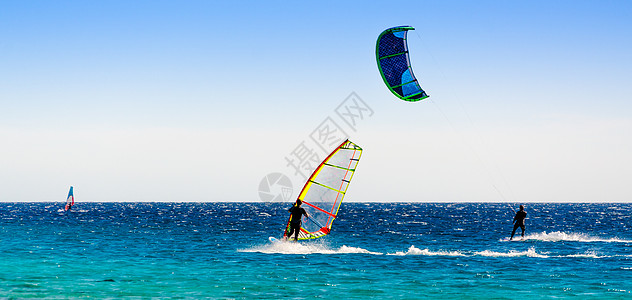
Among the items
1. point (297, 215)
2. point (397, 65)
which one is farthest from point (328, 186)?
point (397, 65)

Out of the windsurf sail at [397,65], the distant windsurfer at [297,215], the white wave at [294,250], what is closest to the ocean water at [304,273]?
the white wave at [294,250]

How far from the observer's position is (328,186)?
18672mm

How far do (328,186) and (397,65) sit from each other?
492 cm

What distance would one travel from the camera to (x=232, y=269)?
16.8 metres

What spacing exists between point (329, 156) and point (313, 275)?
4.05 m

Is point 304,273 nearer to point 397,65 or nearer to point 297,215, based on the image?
point 297,215

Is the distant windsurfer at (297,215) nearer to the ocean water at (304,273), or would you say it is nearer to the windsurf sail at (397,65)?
the ocean water at (304,273)

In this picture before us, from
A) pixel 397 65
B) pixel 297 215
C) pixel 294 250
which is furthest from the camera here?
pixel 294 250

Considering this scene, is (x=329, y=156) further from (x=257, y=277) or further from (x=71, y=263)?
(x=71, y=263)

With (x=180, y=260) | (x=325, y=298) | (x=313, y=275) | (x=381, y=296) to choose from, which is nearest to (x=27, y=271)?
(x=180, y=260)

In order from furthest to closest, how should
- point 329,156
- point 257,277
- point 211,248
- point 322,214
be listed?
point 211,248
point 322,214
point 329,156
point 257,277

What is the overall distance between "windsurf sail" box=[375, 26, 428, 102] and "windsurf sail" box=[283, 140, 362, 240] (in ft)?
8.92

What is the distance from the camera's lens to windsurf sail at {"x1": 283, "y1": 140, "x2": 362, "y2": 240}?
59.4 ft

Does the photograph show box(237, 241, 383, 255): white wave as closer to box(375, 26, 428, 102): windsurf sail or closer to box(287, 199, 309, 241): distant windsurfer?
box(287, 199, 309, 241): distant windsurfer
